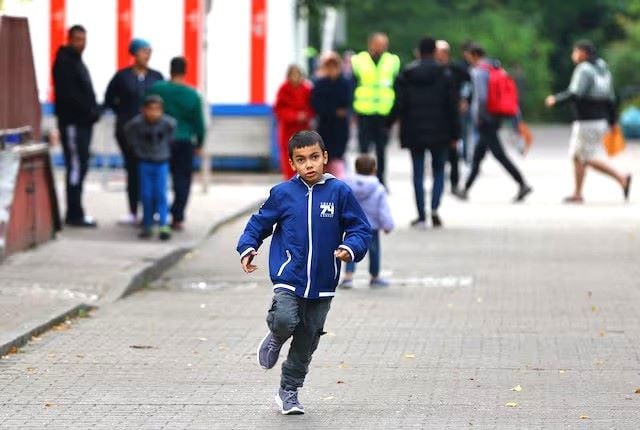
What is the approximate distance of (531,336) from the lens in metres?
10.5

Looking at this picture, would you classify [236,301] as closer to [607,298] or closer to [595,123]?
[607,298]

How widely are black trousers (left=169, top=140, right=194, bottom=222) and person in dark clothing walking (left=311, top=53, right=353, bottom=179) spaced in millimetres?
4491

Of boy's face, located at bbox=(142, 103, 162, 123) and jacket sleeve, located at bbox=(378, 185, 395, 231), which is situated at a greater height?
boy's face, located at bbox=(142, 103, 162, 123)

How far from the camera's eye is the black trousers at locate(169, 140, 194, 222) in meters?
17.0

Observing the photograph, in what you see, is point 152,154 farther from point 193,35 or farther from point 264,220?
point 193,35

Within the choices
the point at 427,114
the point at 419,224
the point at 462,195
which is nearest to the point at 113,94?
the point at 427,114

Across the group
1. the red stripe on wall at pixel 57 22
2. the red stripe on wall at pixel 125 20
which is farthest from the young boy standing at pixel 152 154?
the red stripe on wall at pixel 57 22

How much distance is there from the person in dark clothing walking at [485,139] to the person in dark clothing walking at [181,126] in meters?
5.20

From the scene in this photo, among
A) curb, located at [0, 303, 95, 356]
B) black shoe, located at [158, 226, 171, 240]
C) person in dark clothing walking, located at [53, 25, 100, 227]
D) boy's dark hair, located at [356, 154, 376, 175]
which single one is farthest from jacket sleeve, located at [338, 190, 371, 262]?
person in dark clothing walking, located at [53, 25, 100, 227]

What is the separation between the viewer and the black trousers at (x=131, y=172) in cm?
1705

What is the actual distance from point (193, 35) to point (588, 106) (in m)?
6.18

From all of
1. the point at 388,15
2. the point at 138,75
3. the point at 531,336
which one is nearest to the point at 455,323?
the point at 531,336

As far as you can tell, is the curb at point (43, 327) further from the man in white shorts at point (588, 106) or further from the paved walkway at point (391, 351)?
the man in white shorts at point (588, 106)

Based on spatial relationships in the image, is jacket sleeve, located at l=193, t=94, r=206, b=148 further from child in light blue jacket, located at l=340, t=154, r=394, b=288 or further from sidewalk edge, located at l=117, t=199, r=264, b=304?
Answer: child in light blue jacket, located at l=340, t=154, r=394, b=288
